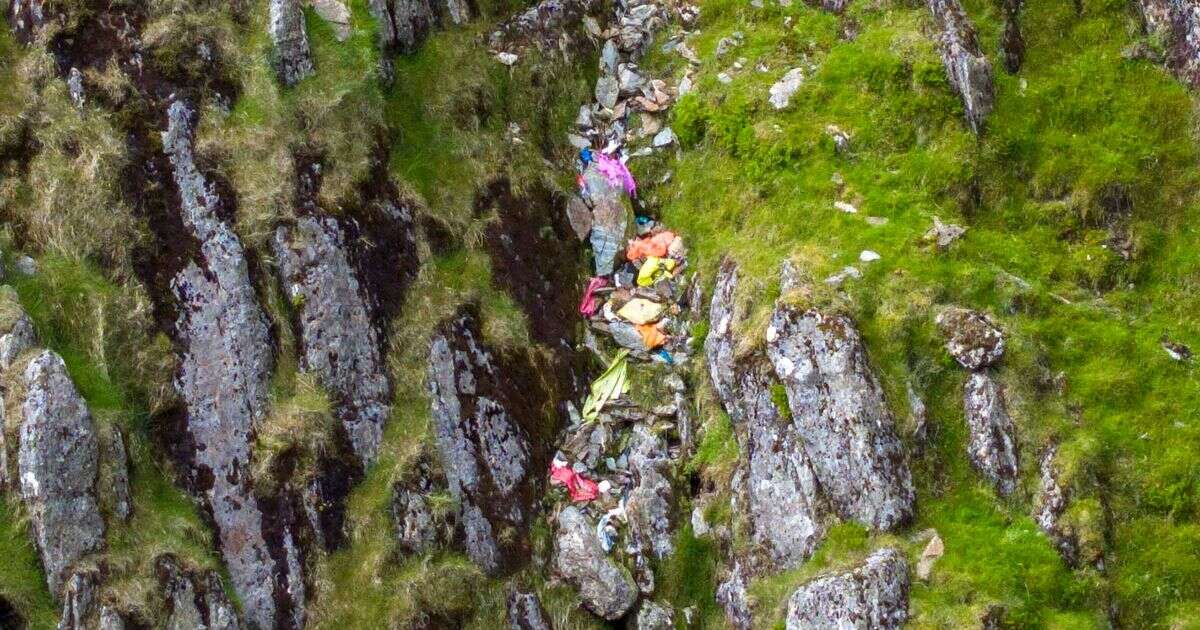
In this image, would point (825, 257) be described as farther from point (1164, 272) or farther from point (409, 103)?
point (409, 103)

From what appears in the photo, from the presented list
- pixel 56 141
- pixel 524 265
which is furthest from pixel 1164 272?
pixel 56 141

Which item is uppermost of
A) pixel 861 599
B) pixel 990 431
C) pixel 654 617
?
pixel 990 431

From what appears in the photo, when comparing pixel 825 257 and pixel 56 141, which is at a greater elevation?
pixel 56 141

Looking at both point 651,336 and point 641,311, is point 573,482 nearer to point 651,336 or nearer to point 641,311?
point 651,336

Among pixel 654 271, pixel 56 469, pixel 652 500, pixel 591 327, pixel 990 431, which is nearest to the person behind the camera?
pixel 56 469

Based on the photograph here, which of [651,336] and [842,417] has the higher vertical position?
[651,336]

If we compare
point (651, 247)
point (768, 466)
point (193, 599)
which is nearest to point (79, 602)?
point (193, 599)
